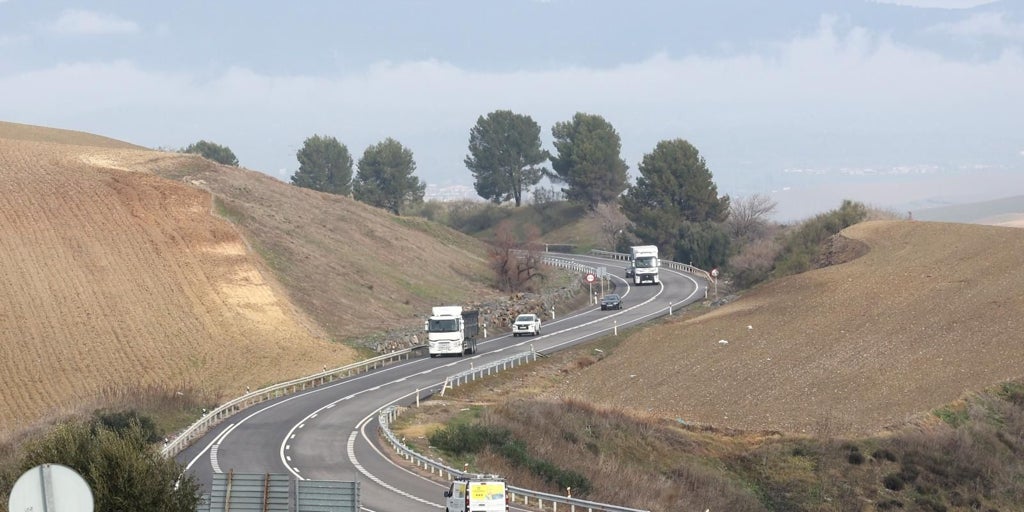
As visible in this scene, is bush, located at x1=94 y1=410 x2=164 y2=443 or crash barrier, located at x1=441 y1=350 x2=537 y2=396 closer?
bush, located at x1=94 y1=410 x2=164 y2=443

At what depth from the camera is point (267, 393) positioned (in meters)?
54.3

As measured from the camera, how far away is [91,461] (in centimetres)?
1945

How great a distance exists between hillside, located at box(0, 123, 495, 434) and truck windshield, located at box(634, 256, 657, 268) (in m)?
12.1

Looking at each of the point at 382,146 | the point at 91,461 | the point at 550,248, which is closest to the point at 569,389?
the point at 91,461

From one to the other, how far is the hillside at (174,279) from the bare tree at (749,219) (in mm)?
31087

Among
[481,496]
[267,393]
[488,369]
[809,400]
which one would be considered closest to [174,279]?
[267,393]

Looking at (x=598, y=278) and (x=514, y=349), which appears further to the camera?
(x=598, y=278)

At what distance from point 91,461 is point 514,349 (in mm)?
49717

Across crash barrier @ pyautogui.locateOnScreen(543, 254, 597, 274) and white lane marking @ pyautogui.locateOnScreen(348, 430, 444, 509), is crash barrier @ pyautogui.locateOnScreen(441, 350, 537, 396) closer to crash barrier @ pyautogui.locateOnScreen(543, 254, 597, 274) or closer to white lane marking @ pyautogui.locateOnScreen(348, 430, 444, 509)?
white lane marking @ pyautogui.locateOnScreen(348, 430, 444, 509)

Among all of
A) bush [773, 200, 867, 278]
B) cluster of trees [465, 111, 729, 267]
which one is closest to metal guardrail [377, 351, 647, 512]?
bush [773, 200, 867, 278]

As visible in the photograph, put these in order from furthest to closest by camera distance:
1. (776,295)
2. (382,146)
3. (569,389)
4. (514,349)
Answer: (382,146) < (776,295) < (514,349) < (569,389)

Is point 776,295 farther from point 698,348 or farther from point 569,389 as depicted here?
point 569,389

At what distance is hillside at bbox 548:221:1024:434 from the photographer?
155ft

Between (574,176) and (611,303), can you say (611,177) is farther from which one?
(611,303)
